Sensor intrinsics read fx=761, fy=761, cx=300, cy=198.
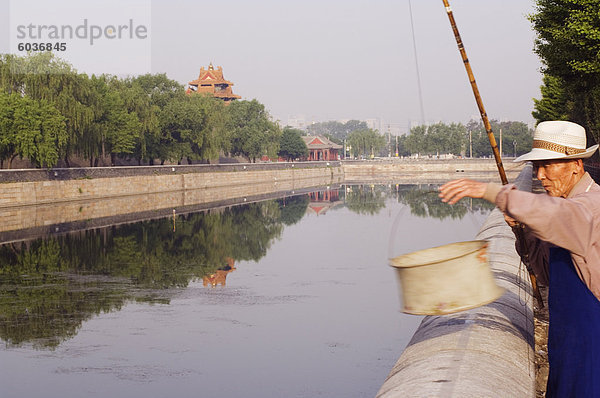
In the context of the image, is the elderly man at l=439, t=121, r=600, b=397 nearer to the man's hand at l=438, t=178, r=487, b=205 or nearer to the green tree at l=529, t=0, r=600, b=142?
the man's hand at l=438, t=178, r=487, b=205

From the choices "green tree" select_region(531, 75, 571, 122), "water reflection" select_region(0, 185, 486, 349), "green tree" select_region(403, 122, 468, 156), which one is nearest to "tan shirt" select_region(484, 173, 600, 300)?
"water reflection" select_region(0, 185, 486, 349)

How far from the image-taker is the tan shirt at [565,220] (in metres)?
3.09

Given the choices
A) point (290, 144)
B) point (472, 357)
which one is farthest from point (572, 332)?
point (290, 144)

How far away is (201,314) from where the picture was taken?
15891mm

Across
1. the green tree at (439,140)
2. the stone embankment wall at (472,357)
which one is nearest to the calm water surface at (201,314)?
the stone embankment wall at (472,357)

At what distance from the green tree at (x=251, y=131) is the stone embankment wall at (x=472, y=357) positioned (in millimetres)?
78498

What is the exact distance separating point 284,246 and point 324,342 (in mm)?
15473

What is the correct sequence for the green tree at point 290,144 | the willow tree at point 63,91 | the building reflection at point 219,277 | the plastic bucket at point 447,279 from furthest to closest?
the green tree at point 290,144 < the willow tree at point 63,91 < the building reflection at point 219,277 < the plastic bucket at point 447,279

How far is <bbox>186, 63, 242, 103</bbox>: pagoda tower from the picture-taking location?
120 meters

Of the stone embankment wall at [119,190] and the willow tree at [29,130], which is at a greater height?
the willow tree at [29,130]

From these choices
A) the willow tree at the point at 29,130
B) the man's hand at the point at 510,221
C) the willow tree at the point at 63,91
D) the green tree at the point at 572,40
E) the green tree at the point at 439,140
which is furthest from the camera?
the green tree at the point at 439,140

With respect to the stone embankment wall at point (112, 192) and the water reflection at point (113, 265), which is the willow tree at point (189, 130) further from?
the water reflection at point (113, 265)

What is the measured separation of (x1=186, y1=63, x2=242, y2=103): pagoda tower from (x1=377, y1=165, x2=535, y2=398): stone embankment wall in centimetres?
11531

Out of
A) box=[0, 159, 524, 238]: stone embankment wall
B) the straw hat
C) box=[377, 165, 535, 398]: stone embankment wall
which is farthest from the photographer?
box=[0, 159, 524, 238]: stone embankment wall
